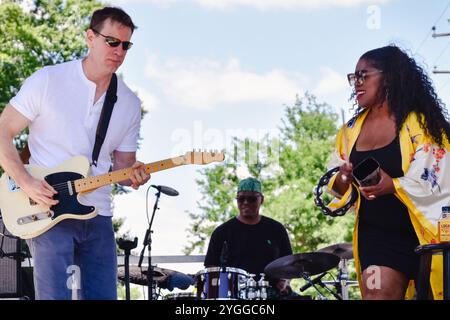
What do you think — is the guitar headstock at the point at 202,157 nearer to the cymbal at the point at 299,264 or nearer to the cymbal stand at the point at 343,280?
the cymbal at the point at 299,264

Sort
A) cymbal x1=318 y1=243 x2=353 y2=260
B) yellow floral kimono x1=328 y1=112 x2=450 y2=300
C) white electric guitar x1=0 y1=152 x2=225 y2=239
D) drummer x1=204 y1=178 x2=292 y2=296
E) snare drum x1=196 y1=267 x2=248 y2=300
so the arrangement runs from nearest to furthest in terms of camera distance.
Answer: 1. yellow floral kimono x1=328 y1=112 x2=450 y2=300
2. white electric guitar x1=0 y1=152 x2=225 y2=239
3. snare drum x1=196 y1=267 x2=248 y2=300
4. cymbal x1=318 y1=243 x2=353 y2=260
5. drummer x1=204 y1=178 x2=292 y2=296

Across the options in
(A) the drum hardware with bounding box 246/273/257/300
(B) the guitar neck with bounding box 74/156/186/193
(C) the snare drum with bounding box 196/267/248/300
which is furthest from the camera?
(A) the drum hardware with bounding box 246/273/257/300

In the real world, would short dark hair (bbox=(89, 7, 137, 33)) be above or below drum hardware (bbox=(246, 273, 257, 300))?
above

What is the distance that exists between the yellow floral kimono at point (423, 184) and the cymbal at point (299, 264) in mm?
3044

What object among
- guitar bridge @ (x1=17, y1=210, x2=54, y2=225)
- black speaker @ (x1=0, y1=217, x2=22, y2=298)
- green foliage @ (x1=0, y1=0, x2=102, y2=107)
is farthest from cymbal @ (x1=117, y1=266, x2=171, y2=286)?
green foliage @ (x1=0, y1=0, x2=102, y2=107)

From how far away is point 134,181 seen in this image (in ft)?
16.4

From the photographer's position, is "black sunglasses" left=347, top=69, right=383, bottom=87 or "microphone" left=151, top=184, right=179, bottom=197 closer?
"black sunglasses" left=347, top=69, right=383, bottom=87

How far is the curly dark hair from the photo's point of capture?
14.7 ft

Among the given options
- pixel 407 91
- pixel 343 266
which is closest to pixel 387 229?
pixel 407 91

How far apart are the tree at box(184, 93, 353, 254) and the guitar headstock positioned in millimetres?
19233

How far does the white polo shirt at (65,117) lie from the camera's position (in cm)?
469

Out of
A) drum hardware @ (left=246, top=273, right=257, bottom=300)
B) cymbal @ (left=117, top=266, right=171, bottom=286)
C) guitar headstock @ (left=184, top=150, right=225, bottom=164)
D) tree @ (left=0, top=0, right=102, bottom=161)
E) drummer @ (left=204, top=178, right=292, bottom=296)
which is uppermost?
tree @ (left=0, top=0, right=102, bottom=161)

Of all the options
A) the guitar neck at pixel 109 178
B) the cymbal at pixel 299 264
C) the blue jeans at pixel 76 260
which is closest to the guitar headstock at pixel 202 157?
the guitar neck at pixel 109 178

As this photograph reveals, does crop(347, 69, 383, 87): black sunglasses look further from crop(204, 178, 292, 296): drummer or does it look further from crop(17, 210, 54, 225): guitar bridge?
crop(204, 178, 292, 296): drummer
